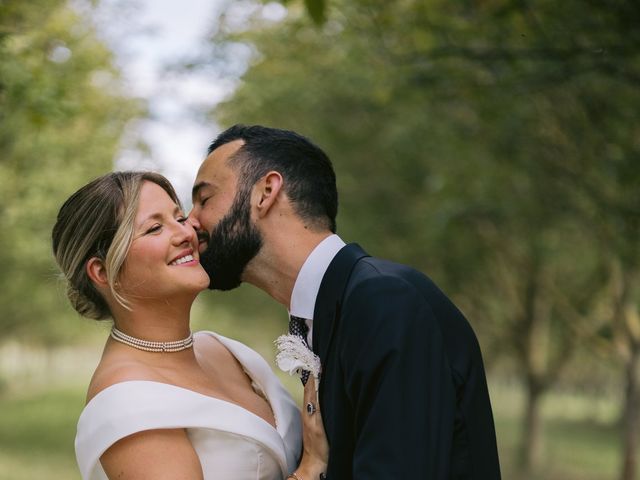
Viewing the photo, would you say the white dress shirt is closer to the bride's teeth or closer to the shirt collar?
the shirt collar

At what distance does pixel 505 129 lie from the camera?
12.4 meters

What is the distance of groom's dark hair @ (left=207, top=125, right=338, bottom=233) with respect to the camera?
348 centimetres

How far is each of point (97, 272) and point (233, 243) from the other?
579mm

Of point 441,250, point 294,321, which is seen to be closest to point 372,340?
point 294,321

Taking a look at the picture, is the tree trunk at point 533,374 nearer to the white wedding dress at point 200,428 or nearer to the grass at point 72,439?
the grass at point 72,439

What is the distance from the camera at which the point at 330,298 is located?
3133 mm

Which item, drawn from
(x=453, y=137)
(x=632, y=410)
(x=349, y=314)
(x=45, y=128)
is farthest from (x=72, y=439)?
(x=349, y=314)

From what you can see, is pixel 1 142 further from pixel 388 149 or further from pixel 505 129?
pixel 505 129

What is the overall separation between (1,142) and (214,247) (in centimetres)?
1366

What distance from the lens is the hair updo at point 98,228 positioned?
3557 millimetres

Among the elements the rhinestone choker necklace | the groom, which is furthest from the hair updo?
the groom

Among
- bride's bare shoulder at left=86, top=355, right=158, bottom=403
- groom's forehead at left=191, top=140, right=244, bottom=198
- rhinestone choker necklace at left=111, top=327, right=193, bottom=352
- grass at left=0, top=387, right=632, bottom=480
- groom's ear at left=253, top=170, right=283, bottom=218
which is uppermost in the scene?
groom's forehead at left=191, top=140, right=244, bottom=198

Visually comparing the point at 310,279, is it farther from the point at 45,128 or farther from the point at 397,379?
the point at 45,128

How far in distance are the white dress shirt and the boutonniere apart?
97 millimetres
